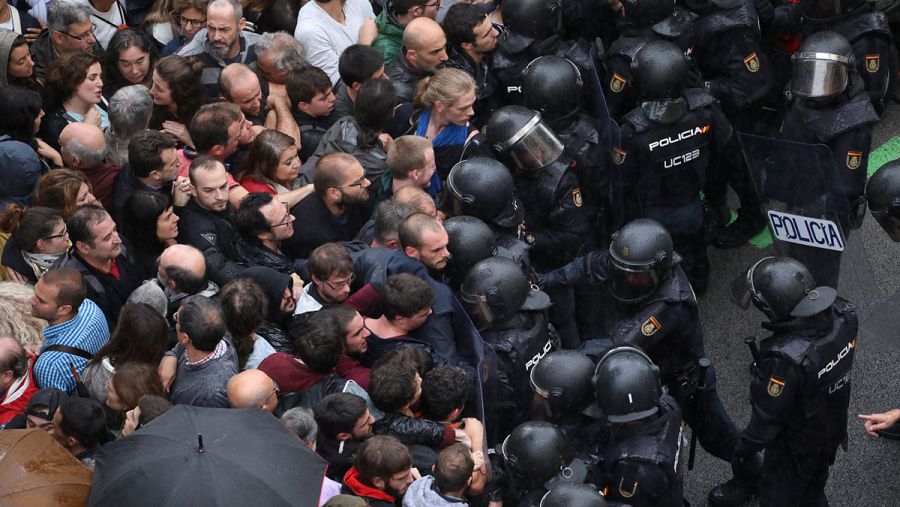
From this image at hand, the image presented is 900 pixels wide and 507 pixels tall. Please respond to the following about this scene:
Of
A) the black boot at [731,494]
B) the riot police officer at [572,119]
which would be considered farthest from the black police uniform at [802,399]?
the riot police officer at [572,119]

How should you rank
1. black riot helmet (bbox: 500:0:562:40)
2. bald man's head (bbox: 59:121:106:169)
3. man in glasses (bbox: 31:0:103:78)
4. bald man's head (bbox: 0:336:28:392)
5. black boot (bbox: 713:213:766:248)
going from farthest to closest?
black boot (bbox: 713:213:766:248) → black riot helmet (bbox: 500:0:562:40) → man in glasses (bbox: 31:0:103:78) → bald man's head (bbox: 59:121:106:169) → bald man's head (bbox: 0:336:28:392)

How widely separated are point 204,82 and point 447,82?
1.64 meters

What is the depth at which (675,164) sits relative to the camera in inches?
→ 287

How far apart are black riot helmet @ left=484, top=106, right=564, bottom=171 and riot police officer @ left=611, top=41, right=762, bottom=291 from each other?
0.62 m

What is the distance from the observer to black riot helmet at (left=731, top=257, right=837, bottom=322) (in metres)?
5.75

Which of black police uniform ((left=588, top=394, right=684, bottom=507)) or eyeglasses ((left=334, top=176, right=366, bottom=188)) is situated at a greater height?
eyeglasses ((left=334, top=176, right=366, bottom=188))

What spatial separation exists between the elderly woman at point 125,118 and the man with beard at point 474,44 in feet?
6.51

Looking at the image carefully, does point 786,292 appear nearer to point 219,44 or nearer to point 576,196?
point 576,196

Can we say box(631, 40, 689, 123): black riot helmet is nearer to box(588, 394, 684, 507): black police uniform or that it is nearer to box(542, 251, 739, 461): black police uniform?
box(542, 251, 739, 461): black police uniform

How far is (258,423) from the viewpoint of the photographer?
4.59 meters

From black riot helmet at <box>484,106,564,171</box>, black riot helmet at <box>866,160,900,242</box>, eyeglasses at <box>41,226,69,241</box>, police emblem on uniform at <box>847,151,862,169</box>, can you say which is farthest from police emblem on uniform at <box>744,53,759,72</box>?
eyeglasses at <box>41,226,69,241</box>

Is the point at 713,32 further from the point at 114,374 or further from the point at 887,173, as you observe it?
the point at 114,374

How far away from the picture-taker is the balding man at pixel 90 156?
21.6ft

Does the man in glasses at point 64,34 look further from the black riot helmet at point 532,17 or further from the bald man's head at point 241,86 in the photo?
the black riot helmet at point 532,17
